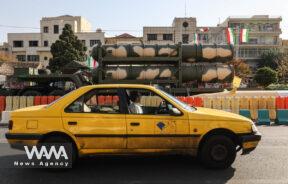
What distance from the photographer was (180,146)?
654 centimetres

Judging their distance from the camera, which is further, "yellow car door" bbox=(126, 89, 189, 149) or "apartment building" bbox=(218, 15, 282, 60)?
"apartment building" bbox=(218, 15, 282, 60)

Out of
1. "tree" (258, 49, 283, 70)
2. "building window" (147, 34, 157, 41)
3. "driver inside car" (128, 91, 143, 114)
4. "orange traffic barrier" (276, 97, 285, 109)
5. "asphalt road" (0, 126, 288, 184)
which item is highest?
"building window" (147, 34, 157, 41)

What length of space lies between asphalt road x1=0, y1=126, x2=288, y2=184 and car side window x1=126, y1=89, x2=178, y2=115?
1030 mm

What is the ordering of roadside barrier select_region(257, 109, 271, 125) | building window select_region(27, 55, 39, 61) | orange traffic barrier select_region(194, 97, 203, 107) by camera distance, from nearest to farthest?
roadside barrier select_region(257, 109, 271, 125) → orange traffic barrier select_region(194, 97, 203, 107) → building window select_region(27, 55, 39, 61)

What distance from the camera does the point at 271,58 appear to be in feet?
236

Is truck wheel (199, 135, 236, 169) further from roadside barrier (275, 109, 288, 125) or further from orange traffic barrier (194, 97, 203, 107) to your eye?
orange traffic barrier (194, 97, 203, 107)

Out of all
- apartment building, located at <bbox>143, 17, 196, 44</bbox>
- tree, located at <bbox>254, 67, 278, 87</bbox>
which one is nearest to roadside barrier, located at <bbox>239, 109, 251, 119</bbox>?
tree, located at <bbox>254, 67, 278, 87</bbox>

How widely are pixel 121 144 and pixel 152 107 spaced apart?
102 cm

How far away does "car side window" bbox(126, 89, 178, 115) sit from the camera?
21.8ft

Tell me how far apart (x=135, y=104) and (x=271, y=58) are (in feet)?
229

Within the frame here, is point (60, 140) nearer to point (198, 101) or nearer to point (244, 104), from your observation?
point (198, 101)

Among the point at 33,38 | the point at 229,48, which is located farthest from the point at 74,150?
the point at 33,38

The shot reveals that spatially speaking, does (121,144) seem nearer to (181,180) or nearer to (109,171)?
(109,171)

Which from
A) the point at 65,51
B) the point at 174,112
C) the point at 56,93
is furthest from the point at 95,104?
the point at 65,51
